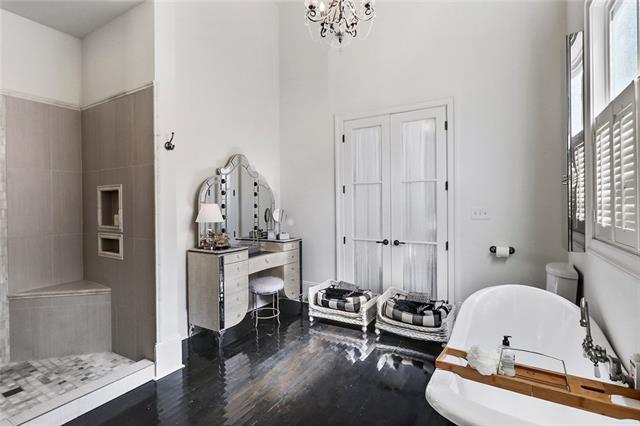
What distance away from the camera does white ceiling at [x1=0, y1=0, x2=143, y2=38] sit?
2.51 metres

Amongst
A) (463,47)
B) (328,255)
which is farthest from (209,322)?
(463,47)

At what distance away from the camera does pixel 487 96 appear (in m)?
3.20

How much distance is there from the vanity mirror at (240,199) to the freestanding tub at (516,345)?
2.46 m

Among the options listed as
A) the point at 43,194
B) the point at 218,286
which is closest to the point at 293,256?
the point at 218,286

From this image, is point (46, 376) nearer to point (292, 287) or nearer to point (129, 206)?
point (129, 206)

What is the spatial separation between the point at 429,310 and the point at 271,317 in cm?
171

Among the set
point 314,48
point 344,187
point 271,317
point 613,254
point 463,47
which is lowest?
point 271,317

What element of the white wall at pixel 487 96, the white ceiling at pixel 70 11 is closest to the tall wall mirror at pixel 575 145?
the white wall at pixel 487 96

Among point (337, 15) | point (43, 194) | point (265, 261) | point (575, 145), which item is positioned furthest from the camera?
point (265, 261)

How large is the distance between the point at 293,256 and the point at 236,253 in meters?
0.97

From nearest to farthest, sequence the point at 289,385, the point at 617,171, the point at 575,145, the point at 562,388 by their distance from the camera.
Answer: the point at 562,388
the point at 617,171
the point at 289,385
the point at 575,145

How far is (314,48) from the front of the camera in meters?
4.16

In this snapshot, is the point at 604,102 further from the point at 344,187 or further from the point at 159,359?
the point at 159,359

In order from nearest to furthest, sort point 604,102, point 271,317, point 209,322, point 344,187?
1. point 604,102
2. point 209,322
3. point 271,317
4. point 344,187
